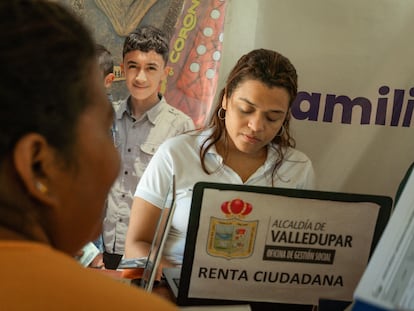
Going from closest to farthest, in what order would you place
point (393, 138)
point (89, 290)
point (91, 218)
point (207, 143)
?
point (89, 290) < point (91, 218) < point (207, 143) < point (393, 138)

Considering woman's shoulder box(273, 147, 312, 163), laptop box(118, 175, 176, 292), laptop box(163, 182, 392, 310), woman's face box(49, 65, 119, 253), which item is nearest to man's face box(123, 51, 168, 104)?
woman's shoulder box(273, 147, 312, 163)

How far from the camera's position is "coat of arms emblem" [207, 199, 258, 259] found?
1056mm

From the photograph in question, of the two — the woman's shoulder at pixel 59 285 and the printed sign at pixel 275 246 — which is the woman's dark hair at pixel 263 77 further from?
the woman's shoulder at pixel 59 285

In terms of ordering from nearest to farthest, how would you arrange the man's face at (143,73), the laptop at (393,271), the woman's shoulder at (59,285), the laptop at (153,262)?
1. the woman's shoulder at (59,285)
2. the laptop at (393,271)
3. the laptop at (153,262)
4. the man's face at (143,73)

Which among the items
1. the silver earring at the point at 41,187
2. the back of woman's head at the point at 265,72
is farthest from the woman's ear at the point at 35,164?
the back of woman's head at the point at 265,72

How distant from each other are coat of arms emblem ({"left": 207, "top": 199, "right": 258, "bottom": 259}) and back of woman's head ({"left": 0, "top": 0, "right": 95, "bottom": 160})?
0.53 m

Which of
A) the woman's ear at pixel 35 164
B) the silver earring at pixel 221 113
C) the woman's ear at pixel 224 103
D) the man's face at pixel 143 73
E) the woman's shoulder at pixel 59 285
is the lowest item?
the woman's shoulder at pixel 59 285

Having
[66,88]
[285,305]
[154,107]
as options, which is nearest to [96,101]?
[66,88]

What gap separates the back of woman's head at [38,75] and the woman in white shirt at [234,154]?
944mm

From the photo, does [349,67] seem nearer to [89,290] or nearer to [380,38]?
[380,38]

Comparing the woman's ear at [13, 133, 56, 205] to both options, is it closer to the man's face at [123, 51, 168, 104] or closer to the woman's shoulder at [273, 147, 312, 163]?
the woman's shoulder at [273, 147, 312, 163]

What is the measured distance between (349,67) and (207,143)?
0.64 metres

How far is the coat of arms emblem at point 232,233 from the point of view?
1.06m

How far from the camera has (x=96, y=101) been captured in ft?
2.03
